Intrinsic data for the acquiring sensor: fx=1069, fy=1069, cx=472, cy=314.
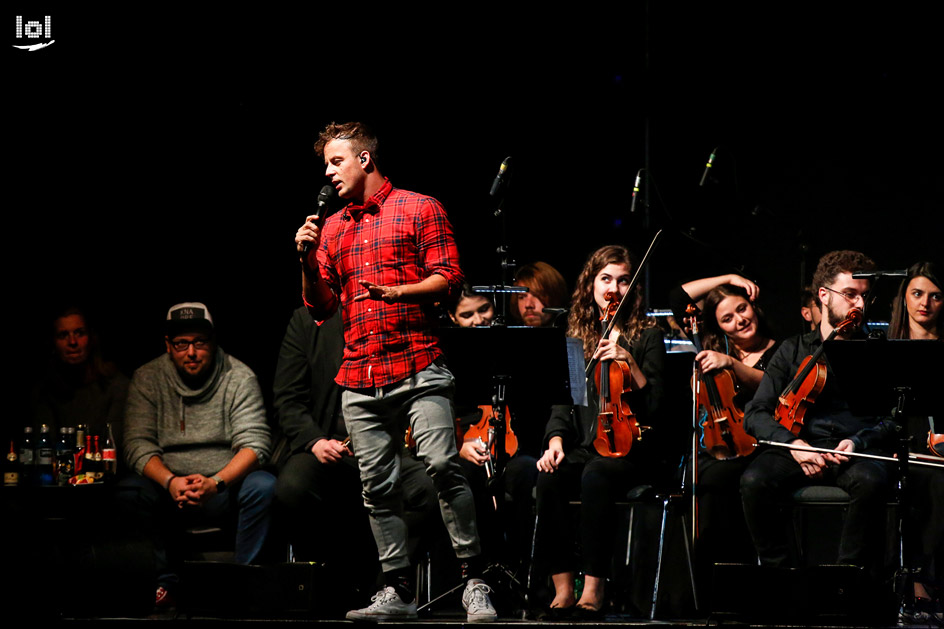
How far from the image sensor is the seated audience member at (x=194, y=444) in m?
4.44

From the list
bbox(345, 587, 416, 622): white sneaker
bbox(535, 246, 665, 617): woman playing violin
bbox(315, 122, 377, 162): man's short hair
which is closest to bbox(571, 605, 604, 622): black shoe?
bbox(535, 246, 665, 617): woman playing violin

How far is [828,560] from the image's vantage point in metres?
4.82

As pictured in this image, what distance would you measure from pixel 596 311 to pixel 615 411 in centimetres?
53

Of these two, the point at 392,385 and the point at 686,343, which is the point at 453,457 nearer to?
the point at 392,385

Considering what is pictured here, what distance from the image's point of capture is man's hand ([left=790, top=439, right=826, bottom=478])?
14.3 feet

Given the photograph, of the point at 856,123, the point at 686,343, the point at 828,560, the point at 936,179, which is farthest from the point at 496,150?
the point at 828,560

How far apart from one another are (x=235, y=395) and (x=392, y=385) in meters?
1.27

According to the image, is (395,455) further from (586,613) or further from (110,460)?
(110,460)

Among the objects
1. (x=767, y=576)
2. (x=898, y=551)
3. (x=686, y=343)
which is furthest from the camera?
(x=686, y=343)

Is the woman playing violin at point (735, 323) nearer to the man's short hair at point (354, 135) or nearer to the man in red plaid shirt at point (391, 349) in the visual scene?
the man in red plaid shirt at point (391, 349)

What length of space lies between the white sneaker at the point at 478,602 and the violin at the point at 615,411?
3.21 ft

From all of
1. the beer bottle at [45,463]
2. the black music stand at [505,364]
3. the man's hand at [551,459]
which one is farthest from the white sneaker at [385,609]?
the beer bottle at [45,463]

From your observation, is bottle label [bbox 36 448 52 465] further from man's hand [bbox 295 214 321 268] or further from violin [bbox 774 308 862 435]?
violin [bbox 774 308 862 435]

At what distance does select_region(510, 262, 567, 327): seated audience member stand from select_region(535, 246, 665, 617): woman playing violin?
424mm
